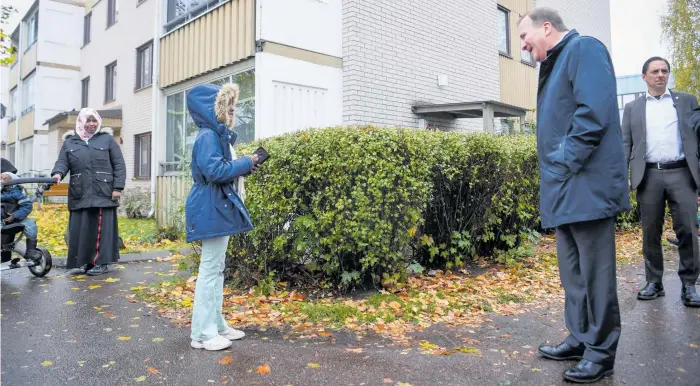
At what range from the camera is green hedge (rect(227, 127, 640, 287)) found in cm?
451

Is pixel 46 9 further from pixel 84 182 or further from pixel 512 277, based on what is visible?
pixel 512 277

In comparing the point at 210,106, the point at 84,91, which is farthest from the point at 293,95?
the point at 84,91

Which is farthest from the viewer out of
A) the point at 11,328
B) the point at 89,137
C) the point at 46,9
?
the point at 46,9

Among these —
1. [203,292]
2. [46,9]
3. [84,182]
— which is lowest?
[203,292]

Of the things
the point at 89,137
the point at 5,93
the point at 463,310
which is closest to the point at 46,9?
the point at 5,93

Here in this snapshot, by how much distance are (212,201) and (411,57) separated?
8094 mm

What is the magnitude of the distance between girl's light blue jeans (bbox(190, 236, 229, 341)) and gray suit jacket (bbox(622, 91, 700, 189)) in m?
3.57

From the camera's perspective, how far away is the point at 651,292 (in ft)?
14.9

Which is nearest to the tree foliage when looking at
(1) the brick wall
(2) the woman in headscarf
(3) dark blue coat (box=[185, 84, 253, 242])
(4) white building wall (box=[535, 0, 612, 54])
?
(4) white building wall (box=[535, 0, 612, 54])

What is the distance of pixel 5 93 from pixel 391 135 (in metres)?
34.6

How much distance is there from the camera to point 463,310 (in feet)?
14.4

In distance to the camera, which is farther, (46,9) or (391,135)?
(46,9)

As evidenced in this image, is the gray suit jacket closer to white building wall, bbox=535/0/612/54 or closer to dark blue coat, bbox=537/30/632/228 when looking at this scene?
dark blue coat, bbox=537/30/632/228

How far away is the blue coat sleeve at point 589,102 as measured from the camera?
9.06 feet
